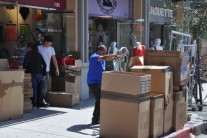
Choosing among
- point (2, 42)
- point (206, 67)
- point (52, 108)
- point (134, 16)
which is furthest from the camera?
point (134, 16)

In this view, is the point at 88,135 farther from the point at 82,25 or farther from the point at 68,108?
the point at 82,25

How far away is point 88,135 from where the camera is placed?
24.7ft

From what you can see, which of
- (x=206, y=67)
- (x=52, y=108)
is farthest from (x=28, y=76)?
(x=206, y=67)

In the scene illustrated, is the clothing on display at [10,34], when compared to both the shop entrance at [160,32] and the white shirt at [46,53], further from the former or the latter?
the shop entrance at [160,32]

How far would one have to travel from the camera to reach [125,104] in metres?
6.73

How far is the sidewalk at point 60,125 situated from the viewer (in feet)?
24.6

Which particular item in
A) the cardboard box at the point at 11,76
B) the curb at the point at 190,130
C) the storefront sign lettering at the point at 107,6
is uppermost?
the storefront sign lettering at the point at 107,6

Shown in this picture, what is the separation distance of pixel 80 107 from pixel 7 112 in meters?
2.48

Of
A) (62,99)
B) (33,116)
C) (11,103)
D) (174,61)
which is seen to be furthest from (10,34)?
(174,61)

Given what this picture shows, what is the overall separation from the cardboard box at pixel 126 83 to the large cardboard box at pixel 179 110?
1.23 metres

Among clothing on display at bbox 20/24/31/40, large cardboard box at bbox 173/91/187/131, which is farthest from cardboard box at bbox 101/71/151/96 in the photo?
clothing on display at bbox 20/24/31/40

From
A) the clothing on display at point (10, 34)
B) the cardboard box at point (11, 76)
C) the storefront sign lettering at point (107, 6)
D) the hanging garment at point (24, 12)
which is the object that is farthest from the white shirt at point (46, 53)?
the storefront sign lettering at point (107, 6)

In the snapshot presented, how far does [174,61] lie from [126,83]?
1.65 metres

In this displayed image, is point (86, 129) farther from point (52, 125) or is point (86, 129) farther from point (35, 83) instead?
point (35, 83)
